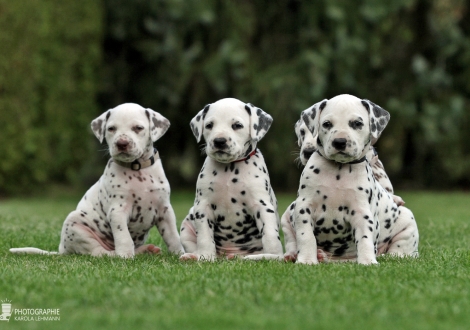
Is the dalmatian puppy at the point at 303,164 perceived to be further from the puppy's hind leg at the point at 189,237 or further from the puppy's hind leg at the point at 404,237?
the puppy's hind leg at the point at 189,237

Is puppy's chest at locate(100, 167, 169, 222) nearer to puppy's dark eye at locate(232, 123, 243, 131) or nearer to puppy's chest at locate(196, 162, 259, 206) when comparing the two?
puppy's chest at locate(196, 162, 259, 206)

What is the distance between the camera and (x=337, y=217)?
7254 mm

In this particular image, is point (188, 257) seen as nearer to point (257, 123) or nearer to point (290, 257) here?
point (290, 257)

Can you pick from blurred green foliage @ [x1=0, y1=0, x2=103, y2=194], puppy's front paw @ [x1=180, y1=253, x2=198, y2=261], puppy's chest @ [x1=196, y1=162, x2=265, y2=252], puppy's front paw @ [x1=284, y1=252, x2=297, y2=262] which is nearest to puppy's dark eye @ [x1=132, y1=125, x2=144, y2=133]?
puppy's chest @ [x1=196, y1=162, x2=265, y2=252]

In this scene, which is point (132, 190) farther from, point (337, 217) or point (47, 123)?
point (47, 123)

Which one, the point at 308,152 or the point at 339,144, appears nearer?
the point at 339,144

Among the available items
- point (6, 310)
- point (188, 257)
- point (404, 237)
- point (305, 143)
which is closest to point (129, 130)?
point (188, 257)

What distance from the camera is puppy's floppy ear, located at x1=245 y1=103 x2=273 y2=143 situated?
7.89m

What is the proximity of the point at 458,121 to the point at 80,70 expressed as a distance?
1135 centimetres

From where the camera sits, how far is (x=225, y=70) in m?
22.1

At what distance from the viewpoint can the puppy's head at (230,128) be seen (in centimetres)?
762

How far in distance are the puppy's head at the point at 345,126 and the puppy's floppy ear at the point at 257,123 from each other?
2.33ft

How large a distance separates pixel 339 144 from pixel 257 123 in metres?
1.25

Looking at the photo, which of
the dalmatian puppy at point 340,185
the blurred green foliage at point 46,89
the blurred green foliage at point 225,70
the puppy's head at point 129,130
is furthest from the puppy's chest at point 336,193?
the blurred green foliage at point 46,89
